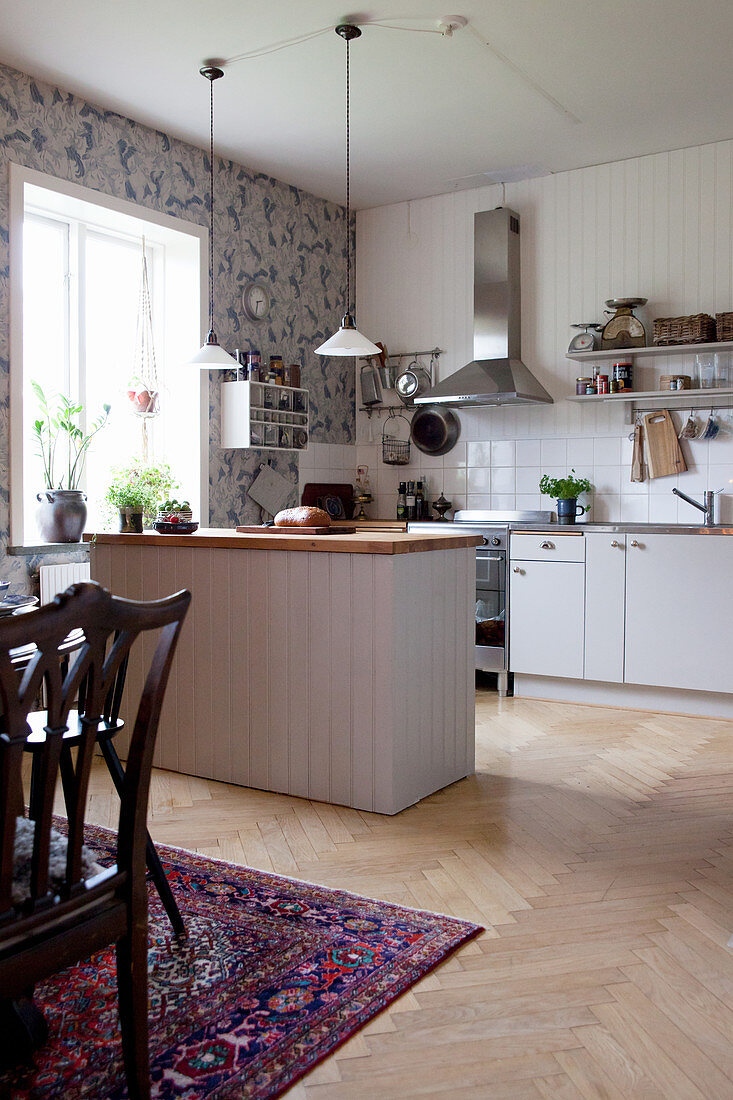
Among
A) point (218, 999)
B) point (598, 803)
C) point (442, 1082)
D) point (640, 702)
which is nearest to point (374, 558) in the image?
point (598, 803)

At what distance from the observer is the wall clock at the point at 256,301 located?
5.22 meters

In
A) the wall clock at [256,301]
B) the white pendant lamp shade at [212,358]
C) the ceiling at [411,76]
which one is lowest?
the white pendant lamp shade at [212,358]

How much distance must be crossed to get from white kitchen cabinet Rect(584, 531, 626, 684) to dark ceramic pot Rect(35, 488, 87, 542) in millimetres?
2419

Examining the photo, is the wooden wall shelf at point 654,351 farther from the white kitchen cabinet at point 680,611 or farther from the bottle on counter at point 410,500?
the bottle on counter at point 410,500

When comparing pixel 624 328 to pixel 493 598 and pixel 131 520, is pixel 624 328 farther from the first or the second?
pixel 131 520

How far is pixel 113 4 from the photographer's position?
3.45 m

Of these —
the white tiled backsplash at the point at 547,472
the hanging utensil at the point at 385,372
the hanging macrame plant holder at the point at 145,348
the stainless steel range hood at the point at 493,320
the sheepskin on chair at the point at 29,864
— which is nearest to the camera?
the sheepskin on chair at the point at 29,864

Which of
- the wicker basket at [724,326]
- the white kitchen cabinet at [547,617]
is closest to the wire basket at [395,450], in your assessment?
the white kitchen cabinet at [547,617]

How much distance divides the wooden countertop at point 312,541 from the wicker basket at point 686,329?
2129mm

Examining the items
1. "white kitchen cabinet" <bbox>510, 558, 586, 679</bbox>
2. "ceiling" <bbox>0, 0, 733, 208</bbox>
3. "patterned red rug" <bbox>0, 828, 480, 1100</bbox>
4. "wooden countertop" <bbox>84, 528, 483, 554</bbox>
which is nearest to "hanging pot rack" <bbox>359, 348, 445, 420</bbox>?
"ceiling" <bbox>0, 0, 733, 208</bbox>

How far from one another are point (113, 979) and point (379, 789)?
1.19 m

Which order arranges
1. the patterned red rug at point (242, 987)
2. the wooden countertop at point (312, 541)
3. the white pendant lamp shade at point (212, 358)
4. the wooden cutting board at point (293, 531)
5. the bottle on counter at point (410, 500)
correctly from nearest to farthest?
the patterned red rug at point (242, 987) < the wooden countertop at point (312, 541) < the wooden cutting board at point (293, 531) < the white pendant lamp shade at point (212, 358) < the bottle on counter at point (410, 500)

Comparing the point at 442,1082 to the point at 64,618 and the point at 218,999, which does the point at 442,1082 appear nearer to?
the point at 218,999

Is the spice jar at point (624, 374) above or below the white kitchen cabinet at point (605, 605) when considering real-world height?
above
